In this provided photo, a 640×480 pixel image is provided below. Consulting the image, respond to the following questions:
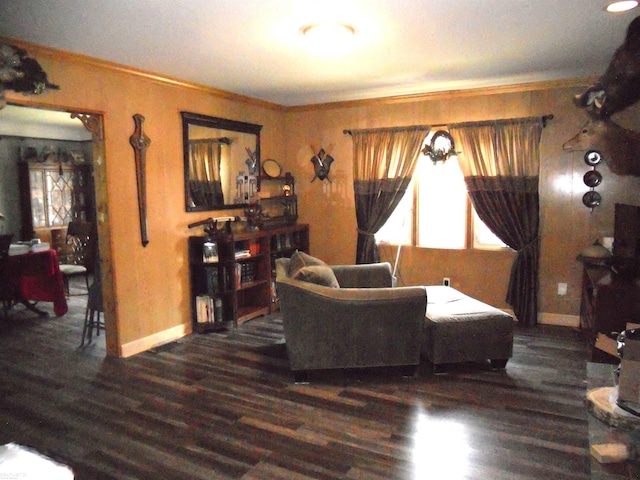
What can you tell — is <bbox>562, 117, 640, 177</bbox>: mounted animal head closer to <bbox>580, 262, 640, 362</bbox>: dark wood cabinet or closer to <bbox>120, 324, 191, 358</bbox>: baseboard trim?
<bbox>580, 262, 640, 362</bbox>: dark wood cabinet

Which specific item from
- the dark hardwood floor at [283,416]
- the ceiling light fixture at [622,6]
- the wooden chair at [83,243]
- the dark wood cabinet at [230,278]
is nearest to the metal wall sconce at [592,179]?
the dark hardwood floor at [283,416]

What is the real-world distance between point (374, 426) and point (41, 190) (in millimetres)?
7033

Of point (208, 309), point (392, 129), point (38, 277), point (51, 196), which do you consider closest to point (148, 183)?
point (208, 309)

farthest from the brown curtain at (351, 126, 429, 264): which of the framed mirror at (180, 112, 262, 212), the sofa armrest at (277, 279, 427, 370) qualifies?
the sofa armrest at (277, 279, 427, 370)

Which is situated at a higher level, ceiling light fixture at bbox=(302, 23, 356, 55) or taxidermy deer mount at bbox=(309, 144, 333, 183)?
ceiling light fixture at bbox=(302, 23, 356, 55)

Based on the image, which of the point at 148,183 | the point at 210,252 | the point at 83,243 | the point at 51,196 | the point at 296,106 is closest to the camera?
the point at 148,183

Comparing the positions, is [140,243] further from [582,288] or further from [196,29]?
[582,288]

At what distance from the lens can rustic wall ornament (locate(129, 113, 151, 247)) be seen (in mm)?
4141

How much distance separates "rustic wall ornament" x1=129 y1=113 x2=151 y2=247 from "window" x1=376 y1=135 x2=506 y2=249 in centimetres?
273

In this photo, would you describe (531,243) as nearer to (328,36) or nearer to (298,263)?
(298,263)

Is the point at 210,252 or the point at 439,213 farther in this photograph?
the point at 439,213

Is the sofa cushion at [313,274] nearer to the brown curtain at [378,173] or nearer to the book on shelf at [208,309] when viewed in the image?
the book on shelf at [208,309]

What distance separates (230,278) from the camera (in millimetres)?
4859

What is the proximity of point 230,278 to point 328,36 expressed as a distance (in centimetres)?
263
